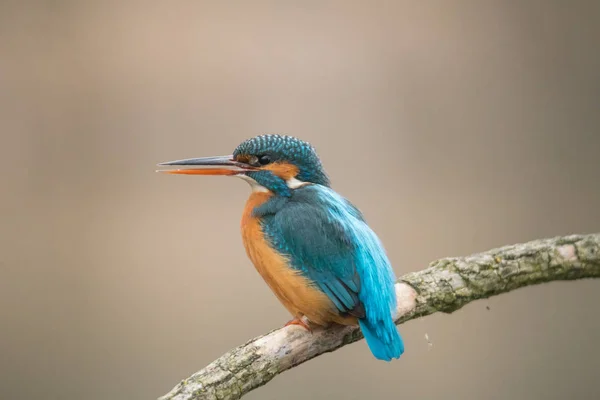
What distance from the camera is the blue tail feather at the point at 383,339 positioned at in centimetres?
148

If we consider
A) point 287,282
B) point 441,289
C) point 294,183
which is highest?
point 294,183

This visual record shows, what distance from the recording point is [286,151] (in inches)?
69.1

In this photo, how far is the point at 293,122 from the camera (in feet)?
10.5

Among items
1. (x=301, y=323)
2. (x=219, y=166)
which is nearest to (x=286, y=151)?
(x=219, y=166)

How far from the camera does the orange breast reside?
156 cm

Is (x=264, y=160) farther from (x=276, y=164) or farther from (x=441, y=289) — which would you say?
(x=441, y=289)

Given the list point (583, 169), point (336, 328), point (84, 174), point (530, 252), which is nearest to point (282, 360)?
point (336, 328)

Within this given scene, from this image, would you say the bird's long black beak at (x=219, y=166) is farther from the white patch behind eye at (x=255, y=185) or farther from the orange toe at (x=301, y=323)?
the orange toe at (x=301, y=323)

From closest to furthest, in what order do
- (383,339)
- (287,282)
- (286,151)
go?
(383,339)
(287,282)
(286,151)

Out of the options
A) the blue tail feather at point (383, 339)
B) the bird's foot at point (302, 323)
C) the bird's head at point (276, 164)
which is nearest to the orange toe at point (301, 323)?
the bird's foot at point (302, 323)

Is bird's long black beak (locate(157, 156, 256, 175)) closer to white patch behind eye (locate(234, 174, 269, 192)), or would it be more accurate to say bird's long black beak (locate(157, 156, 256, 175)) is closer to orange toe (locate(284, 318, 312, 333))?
white patch behind eye (locate(234, 174, 269, 192))

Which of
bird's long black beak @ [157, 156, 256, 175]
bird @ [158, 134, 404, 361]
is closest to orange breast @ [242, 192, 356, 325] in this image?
bird @ [158, 134, 404, 361]

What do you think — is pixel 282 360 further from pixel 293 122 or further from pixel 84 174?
pixel 84 174

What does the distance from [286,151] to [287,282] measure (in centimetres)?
35
